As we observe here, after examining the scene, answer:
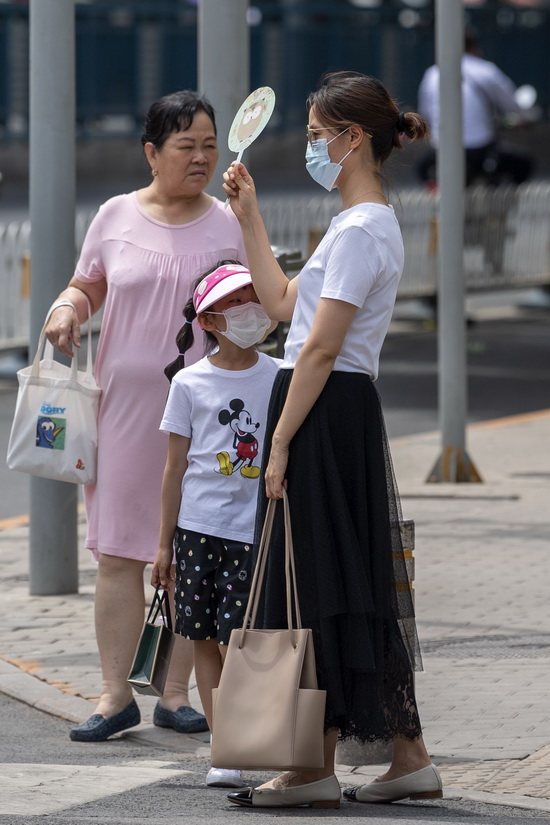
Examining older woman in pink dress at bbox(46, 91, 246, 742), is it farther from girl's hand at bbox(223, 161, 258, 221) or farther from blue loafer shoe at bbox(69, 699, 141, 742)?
Result: girl's hand at bbox(223, 161, 258, 221)

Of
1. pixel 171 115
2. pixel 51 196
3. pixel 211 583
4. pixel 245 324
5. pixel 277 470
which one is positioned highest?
pixel 51 196

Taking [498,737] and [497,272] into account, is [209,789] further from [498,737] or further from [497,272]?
[497,272]

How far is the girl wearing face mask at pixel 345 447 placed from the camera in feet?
15.4

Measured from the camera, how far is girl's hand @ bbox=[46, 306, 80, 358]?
18.9 ft

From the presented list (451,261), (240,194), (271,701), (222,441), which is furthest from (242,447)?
(451,261)

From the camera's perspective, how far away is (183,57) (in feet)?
101

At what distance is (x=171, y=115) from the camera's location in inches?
226

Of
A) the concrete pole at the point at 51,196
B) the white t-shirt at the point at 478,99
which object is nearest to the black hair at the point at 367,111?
the concrete pole at the point at 51,196

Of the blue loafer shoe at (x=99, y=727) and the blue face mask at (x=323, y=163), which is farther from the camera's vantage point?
the blue loafer shoe at (x=99, y=727)

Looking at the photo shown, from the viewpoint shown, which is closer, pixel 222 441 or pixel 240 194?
pixel 240 194

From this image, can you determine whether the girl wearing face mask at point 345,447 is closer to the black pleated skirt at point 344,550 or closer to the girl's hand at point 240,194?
the black pleated skirt at point 344,550

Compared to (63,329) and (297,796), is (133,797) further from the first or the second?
(63,329)

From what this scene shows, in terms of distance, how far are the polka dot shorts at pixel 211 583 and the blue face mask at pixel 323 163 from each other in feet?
3.51

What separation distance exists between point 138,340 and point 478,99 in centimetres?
1274
